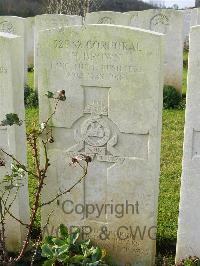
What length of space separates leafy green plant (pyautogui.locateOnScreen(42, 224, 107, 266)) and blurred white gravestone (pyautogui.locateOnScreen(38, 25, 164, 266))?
30cm

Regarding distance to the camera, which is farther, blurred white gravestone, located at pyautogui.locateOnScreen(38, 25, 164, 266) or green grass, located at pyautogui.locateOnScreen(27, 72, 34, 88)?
green grass, located at pyautogui.locateOnScreen(27, 72, 34, 88)

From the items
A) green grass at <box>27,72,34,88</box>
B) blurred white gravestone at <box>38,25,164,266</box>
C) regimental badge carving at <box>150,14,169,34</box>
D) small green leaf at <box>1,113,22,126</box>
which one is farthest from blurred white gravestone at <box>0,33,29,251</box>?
green grass at <box>27,72,34,88</box>

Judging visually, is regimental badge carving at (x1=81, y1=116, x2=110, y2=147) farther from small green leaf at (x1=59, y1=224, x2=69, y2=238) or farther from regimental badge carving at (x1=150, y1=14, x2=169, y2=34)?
regimental badge carving at (x1=150, y1=14, x2=169, y2=34)

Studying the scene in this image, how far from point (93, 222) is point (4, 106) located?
3.87 ft

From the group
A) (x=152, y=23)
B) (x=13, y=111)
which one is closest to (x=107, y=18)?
(x=152, y=23)

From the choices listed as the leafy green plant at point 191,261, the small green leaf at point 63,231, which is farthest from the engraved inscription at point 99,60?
the leafy green plant at point 191,261

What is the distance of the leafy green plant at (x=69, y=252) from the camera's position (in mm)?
3516

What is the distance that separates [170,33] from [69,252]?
6437 millimetres

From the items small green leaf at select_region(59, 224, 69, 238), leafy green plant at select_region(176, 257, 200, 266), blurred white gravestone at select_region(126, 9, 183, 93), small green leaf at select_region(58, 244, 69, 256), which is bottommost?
leafy green plant at select_region(176, 257, 200, 266)

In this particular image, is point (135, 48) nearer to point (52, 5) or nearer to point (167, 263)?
point (167, 263)

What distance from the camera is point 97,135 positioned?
3.75 metres

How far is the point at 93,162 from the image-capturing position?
12.6 feet

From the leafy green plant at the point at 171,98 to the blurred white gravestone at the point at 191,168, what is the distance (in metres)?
5.27

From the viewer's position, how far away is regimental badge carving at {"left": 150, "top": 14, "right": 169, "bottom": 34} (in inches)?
367
